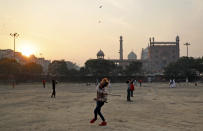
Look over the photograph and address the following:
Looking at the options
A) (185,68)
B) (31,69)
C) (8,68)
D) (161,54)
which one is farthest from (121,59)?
(8,68)

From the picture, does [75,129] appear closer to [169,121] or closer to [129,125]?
[129,125]

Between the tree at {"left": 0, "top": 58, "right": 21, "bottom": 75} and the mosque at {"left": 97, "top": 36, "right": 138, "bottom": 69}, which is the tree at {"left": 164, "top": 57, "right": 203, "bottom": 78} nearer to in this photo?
the mosque at {"left": 97, "top": 36, "right": 138, "bottom": 69}

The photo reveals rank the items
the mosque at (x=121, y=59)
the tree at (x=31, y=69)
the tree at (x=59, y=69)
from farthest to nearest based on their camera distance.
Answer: the mosque at (x=121, y=59)
the tree at (x=59, y=69)
the tree at (x=31, y=69)

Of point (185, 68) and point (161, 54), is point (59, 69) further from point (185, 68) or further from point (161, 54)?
point (161, 54)

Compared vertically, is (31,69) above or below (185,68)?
below

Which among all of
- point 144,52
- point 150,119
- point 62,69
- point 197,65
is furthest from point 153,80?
point 144,52

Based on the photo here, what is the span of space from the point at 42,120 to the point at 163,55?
458 ft

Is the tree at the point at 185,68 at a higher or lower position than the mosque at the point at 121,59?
lower

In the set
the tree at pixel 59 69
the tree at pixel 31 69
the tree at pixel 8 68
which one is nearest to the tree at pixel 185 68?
the tree at pixel 59 69

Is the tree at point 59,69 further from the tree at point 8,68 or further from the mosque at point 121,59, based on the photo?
the mosque at point 121,59

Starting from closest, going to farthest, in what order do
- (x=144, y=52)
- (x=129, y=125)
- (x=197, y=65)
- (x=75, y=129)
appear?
(x=75, y=129)
(x=129, y=125)
(x=197, y=65)
(x=144, y=52)

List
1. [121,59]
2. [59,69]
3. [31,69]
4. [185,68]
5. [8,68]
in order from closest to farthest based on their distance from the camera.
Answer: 1. [8,68]
2. [185,68]
3. [31,69]
4. [59,69]
5. [121,59]

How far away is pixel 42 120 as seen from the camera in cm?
1073

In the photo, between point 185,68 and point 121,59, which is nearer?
point 185,68
